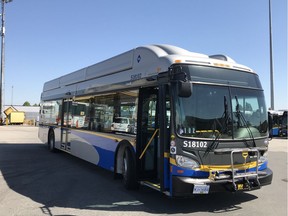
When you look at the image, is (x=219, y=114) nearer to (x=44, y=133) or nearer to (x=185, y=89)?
(x=185, y=89)

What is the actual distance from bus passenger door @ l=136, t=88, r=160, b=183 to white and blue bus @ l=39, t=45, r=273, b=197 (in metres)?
0.02

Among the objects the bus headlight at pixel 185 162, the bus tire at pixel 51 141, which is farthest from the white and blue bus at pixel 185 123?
the bus tire at pixel 51 141

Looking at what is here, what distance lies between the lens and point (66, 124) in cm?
1345

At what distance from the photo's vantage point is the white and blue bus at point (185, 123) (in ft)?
20.2

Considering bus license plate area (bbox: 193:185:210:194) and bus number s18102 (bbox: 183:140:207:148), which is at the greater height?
bus number s18102 (bbox: 183:140:207:148)

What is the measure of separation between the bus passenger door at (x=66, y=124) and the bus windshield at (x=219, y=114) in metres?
7.54

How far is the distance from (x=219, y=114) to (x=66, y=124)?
8279 millimetres

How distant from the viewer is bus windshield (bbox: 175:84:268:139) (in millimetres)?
6297

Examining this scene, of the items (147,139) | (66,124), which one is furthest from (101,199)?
(66,124)

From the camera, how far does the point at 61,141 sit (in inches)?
554

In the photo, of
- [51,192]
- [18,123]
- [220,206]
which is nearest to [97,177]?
[51,192]

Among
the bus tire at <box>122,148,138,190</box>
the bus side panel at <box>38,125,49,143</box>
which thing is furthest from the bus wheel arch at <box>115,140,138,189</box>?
the bus side panel at <box>38,125,49,143</box>

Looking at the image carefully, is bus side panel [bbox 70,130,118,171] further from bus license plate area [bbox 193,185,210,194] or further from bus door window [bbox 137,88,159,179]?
bus license plate area [bbox 193,185,210,194]

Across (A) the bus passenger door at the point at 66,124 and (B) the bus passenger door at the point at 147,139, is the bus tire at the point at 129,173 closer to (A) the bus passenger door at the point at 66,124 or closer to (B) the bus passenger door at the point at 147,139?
(B) the bus passenger door at the point at 147,139
